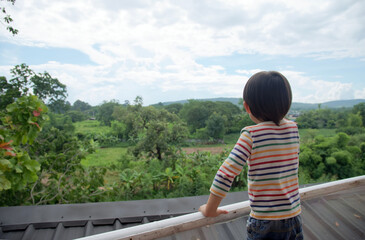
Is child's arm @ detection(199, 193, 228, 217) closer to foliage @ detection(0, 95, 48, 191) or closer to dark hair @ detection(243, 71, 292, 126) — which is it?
dark hair @ detection(243, 71, 292, 126)

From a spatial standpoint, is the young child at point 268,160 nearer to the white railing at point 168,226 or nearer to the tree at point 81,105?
the white railing at point 168,226

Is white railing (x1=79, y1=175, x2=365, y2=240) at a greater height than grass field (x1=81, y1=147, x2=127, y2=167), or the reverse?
white railing (x1=79, y1=175, x2=365, y2=240)

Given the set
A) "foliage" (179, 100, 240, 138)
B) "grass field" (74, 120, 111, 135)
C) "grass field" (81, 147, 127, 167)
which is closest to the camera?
"grass field" (81, 147, 127, 167)

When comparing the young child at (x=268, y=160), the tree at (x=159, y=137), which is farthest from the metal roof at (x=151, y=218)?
the tree at (x=159, y=137)

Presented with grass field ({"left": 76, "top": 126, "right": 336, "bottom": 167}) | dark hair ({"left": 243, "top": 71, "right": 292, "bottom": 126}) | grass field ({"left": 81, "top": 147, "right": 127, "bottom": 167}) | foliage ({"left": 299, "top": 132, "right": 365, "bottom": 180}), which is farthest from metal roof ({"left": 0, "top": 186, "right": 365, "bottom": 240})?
grass field ({"left": 81, "top": 147, "right": 127, "bottom": 167})

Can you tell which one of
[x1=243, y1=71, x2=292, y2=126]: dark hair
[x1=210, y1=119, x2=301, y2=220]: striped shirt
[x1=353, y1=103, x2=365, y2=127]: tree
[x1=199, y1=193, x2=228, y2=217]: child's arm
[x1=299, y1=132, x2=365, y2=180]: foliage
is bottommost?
[x1=299, y1=132, x2=365, y2=180]: foliage

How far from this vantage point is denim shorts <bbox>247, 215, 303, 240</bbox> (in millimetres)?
671

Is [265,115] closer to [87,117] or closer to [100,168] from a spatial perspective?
[100,168]

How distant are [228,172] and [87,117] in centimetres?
969

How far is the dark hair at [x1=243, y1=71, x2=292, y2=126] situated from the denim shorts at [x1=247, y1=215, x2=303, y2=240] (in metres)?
0.30

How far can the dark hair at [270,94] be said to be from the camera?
0.64m

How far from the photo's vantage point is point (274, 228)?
0.67 metres

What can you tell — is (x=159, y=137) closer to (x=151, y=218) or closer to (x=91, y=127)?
(x=151, y=218)

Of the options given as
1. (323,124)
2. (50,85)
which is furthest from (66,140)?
(323,124)
